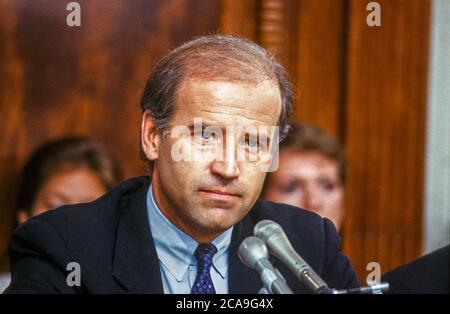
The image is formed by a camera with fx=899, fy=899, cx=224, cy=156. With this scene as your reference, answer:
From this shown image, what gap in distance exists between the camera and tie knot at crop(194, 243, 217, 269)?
136cm

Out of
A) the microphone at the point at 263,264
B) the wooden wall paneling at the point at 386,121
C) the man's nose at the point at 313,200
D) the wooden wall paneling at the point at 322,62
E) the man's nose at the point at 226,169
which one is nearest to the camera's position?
the microphone at the point at 263,264

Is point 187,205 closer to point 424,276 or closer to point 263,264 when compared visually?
point 263,264

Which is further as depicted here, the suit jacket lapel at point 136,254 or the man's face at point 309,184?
the man's face at point 309,184

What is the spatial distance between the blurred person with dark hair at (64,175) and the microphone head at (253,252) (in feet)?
2.57

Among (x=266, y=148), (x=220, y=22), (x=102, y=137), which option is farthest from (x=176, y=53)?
(x=102, y=137)

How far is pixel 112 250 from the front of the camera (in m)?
1.37

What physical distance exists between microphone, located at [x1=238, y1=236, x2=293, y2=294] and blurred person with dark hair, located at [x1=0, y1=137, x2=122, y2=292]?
30.9 inches

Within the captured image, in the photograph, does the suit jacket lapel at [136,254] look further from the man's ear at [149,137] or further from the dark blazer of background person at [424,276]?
the dark blazer of background person at [424,276]

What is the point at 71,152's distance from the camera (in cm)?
199

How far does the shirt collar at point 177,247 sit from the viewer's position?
4.48ft

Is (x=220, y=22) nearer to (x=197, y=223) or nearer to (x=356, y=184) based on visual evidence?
(x=356, y=184)

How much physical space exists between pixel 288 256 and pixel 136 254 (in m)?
0.29

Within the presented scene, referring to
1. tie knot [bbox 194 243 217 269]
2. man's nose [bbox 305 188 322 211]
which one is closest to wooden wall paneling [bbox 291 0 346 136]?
man's nose [bbox 305 188 322 211]

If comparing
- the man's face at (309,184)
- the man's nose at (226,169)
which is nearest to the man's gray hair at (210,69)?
the man's nose at (226,169)
